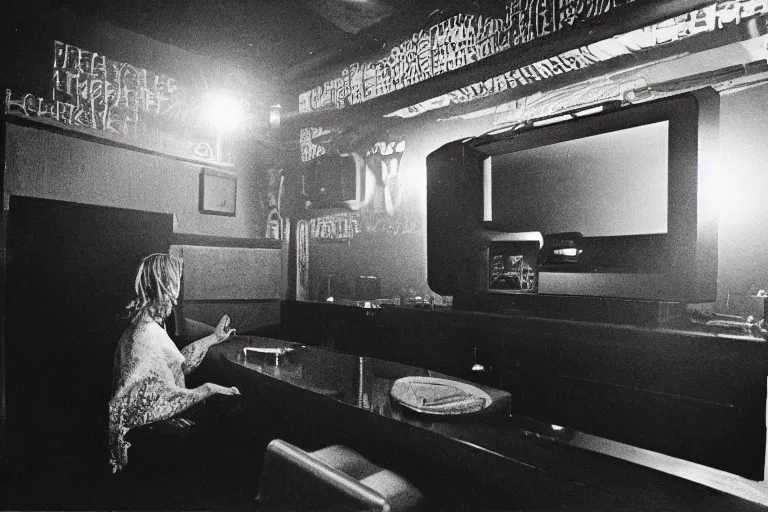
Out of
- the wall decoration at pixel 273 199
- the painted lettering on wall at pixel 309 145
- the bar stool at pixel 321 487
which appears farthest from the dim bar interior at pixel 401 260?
the wall decoration at pixel 273 199

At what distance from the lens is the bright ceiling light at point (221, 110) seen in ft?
12.4

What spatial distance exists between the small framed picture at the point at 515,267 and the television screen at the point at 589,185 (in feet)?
0.62

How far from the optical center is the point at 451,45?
2939mm

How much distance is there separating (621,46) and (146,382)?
9.64 ft

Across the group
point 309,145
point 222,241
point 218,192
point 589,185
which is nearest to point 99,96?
point 218,192

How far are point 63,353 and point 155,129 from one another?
5.82ft

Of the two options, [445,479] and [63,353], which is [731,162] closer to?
[445,479]

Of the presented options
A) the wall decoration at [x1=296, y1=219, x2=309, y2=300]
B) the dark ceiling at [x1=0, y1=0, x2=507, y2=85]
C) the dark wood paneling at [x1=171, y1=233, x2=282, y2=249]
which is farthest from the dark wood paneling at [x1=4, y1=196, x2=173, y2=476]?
the wall decoration at [x1=296, y1=219, x2=309, y2=300]

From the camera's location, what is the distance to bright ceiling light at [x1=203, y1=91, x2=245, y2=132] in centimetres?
379

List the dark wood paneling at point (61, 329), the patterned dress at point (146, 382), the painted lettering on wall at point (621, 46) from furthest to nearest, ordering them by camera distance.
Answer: the dark wood paneling at point (61, 329)
the patterned dress at point (146, 382)
the painted lettering on wall at point (621, 46)

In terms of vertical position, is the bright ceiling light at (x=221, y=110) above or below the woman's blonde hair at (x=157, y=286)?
above

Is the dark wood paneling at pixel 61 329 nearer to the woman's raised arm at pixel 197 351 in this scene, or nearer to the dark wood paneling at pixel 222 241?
the dark wood paneling at pixel 222 241

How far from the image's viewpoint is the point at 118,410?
7.19 feet

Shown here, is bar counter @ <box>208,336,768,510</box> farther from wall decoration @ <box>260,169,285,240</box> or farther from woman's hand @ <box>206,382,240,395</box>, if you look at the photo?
wall decoration @ <box>260,169,285,240</box>
